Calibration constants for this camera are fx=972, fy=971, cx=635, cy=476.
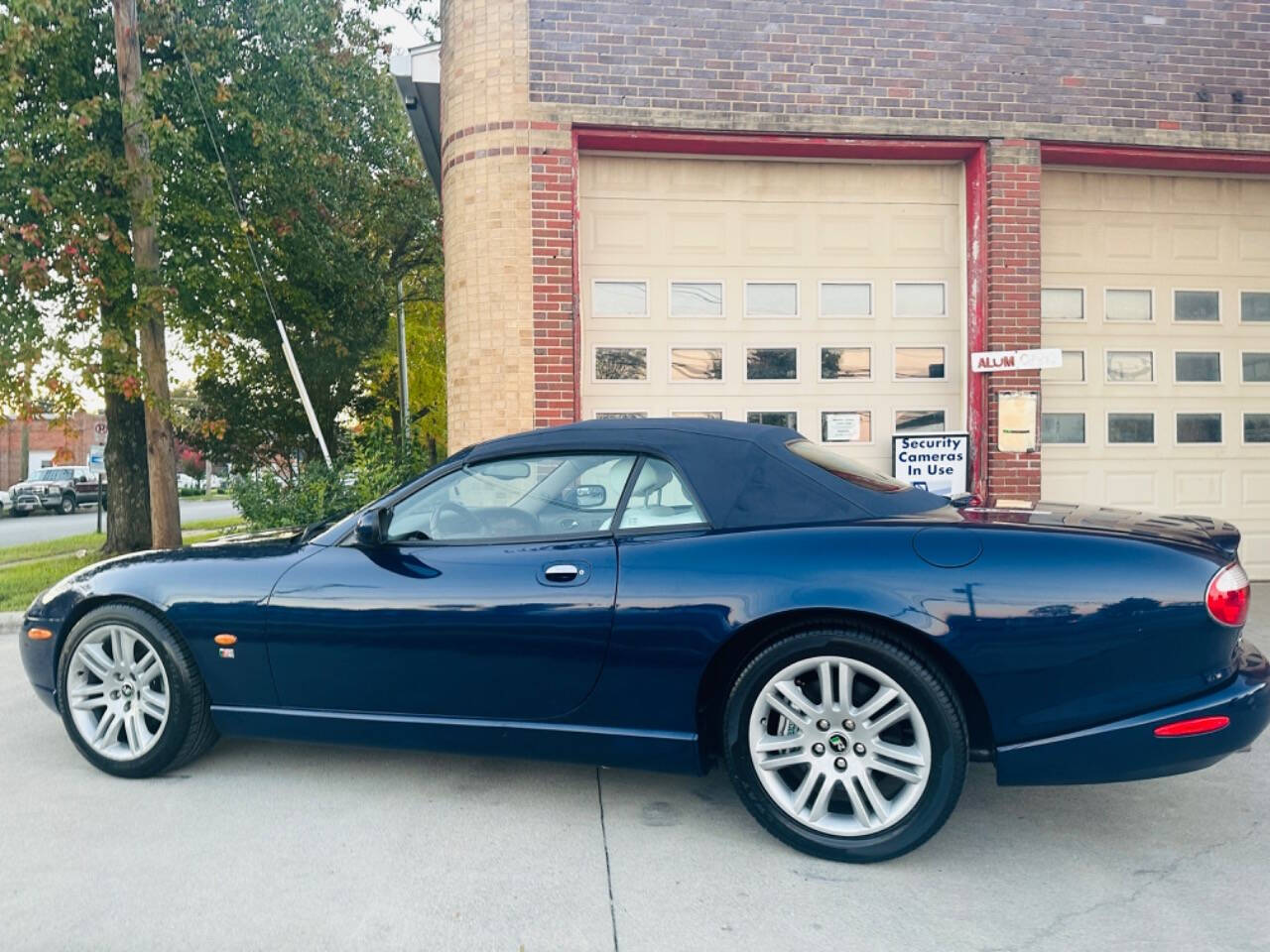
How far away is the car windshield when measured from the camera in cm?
350

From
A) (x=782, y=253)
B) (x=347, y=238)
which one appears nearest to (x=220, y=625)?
(x=782, y=253)

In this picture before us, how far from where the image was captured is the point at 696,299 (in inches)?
309

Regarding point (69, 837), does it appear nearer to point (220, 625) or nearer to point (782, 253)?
point (220, 625)

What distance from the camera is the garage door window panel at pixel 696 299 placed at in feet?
25.7

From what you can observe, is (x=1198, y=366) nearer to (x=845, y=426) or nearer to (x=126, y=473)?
(x=845, y=426)

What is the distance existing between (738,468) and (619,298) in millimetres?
4610

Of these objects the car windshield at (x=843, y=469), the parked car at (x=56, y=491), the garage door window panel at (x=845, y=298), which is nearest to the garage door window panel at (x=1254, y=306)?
the garage door window panel at (x=845, y=298)

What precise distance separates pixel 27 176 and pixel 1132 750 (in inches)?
436

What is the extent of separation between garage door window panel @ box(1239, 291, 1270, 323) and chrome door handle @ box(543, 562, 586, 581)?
747 centimetres

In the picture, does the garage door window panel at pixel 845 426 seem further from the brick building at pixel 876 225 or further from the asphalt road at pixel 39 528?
the asphalt road at pixel 39 528

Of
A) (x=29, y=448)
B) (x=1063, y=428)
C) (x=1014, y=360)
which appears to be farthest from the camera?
(x=29, y=448)

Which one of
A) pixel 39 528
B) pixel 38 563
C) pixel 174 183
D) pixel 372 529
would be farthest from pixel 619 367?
pixel 39 528

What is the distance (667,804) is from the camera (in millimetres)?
3586

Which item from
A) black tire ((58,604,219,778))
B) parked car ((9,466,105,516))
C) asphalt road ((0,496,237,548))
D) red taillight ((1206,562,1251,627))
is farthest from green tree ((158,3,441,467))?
parked car ((9,466,105,516))
